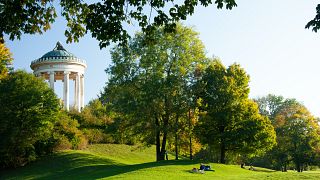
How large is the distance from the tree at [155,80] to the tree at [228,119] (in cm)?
269

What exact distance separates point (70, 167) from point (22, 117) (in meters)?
7.95

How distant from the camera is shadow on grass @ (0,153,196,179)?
34.5m

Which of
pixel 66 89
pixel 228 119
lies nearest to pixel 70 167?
pixel 228 119

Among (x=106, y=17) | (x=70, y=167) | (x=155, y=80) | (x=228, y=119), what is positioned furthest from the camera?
(x=228, y=119)

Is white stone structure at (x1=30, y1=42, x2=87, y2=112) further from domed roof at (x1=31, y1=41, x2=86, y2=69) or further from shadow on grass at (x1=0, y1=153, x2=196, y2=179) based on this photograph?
shadow on grass at (x1=0, y1=153, x2=196, y2=179)

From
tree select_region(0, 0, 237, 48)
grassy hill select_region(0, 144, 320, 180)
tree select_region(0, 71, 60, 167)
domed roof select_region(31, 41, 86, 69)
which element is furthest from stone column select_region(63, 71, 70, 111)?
tree select_region(0, 0, 237, 48)

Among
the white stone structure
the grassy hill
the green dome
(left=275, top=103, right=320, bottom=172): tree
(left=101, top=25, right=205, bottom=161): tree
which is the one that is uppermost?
the green dome

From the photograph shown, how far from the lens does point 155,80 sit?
125ft

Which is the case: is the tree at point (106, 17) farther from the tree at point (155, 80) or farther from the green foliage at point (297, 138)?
the green foliage at point (297, 138)

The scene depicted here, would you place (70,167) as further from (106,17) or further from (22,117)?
(106,17)

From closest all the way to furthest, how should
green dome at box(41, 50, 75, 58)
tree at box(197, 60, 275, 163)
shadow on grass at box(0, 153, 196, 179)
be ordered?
shadow on grass at box(0, 153, 196, 179)
tree at box(197, 60, 275, 163)
green dome at box(41, 50, 75, 58)

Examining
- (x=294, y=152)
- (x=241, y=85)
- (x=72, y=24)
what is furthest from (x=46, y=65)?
(x=72, y=24)

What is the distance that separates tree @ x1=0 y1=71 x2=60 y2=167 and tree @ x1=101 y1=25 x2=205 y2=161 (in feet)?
25.6

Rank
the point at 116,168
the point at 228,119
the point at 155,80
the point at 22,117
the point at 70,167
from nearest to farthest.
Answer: the point at 116,168
the point at 155,80
the point at 70,167
the point at 228,119
the point at 22,117
